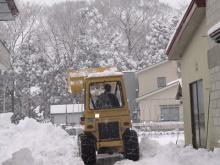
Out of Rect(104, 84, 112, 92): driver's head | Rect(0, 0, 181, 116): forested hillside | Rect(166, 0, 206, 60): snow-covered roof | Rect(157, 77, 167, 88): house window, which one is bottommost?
Rect(104, 84, 112, 92): driver's head

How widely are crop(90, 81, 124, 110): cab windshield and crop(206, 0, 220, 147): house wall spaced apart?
11.9ft

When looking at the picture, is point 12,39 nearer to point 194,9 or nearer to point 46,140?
point 46,140

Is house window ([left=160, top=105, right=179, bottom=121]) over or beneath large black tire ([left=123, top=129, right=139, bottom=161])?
over

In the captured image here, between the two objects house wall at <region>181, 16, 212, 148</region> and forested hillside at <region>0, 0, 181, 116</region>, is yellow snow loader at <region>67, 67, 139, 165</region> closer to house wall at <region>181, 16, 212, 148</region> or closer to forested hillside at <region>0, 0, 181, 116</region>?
house wall at <region>181, 16, 212, 148</region>

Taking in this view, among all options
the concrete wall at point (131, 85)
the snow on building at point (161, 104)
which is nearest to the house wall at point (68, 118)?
the concrete wall at point (131, 85)

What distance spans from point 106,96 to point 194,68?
3.14m

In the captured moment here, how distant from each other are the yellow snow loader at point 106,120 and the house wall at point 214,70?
9.79ft

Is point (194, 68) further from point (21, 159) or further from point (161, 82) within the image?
point (161, 82)

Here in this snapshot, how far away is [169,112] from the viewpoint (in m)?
46.5

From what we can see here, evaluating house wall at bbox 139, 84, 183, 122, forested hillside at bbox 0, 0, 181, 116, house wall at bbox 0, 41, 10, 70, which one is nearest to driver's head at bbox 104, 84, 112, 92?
house wall at bbox 0, 41, 10, 70

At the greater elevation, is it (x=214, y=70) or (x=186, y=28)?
(x=186, y=28)

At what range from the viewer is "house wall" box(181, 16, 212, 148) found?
15984 millimetres

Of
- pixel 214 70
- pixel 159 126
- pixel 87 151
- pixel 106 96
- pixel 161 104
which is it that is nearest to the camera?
pixel 214 70

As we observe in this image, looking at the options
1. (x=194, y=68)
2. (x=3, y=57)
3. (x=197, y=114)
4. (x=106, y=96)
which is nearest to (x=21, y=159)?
(x=3, y=57)
